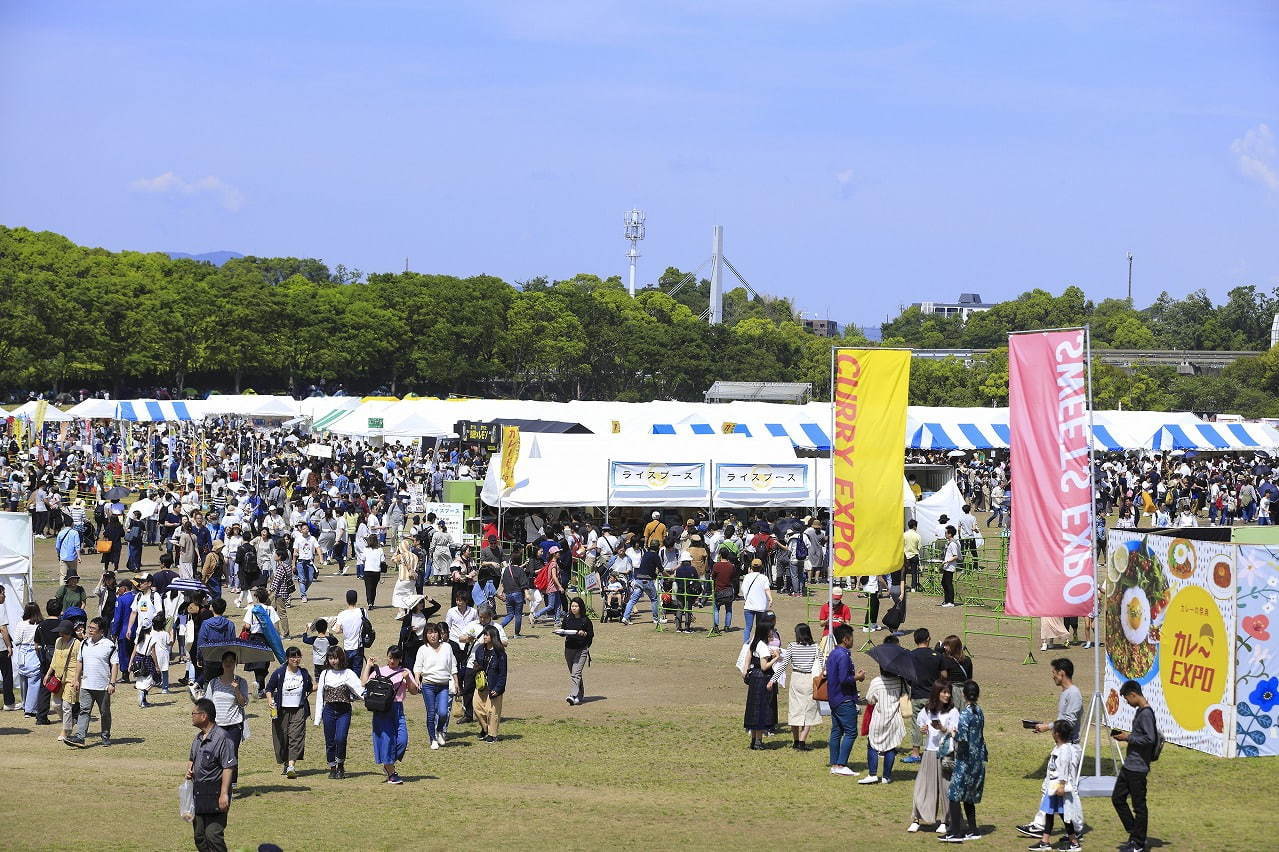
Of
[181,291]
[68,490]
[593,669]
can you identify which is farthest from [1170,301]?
[593,669]

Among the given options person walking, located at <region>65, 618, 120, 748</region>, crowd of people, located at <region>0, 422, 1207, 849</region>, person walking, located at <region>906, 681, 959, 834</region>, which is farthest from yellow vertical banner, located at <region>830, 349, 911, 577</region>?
person walking, located at <region>65, 618, 120, 748</region>

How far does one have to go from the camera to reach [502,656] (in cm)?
1405

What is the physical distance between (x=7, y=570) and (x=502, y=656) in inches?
290

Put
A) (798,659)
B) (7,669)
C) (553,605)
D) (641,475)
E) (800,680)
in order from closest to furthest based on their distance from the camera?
(798,659) → (800,680) → (7,669) → (553,605) → (641,475)

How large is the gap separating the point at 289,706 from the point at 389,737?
93cm

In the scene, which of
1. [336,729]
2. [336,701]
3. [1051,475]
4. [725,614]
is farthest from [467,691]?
[725,614]

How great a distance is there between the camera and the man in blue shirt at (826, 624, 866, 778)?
12.2 meters

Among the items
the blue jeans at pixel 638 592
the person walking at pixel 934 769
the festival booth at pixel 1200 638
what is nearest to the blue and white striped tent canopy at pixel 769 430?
the blue jeans at pixel 638 592

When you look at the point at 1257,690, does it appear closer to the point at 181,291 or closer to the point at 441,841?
the point at 441,841

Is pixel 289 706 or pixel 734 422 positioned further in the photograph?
pixel 734 422

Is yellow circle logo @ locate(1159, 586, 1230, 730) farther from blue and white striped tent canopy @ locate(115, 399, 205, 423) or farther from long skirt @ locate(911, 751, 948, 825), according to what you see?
blue and white striped tent canopy @ locate(115, 399, 205, 423)

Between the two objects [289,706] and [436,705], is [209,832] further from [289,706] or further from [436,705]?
[436,705]

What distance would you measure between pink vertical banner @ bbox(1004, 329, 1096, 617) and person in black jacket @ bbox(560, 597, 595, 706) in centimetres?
506

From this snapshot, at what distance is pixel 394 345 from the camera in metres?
97.2
